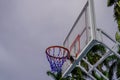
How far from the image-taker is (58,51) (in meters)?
9.13

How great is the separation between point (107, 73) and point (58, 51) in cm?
919

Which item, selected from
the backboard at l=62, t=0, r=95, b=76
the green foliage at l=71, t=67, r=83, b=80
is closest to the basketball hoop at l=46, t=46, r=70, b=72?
the backboard at l=62, t=0, r=95, b=76

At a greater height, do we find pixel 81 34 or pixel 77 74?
pixel 81 34

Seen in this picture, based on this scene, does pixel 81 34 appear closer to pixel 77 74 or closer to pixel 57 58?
pixel 57 58

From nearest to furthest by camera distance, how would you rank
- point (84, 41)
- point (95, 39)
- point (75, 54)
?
1. point (95, 39)
2. point (84, 41)
3. point (75, 54)

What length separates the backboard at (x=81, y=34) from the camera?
7566mm

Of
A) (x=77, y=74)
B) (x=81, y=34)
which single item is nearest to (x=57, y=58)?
(x=81, y=34)

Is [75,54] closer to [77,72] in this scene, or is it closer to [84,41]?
[84,41]

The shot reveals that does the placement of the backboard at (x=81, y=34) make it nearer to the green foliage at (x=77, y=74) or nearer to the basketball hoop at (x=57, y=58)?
the basketball hoop at (x=57, y=58)

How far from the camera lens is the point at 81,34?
27.6 ft

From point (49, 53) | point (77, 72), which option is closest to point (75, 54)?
point (49, 53)

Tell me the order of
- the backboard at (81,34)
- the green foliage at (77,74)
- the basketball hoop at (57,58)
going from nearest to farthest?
the backboard at (81,34) < the basketball hoop at (57,58) < the green foliage at (77,74)

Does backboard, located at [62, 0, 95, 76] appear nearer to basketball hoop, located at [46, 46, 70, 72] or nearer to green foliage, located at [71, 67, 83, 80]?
basketball hoop, located at [46, 46, 70, 72]

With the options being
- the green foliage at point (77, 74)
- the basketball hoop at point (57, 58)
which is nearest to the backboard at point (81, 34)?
the basketball hoop at point (57, 58)
